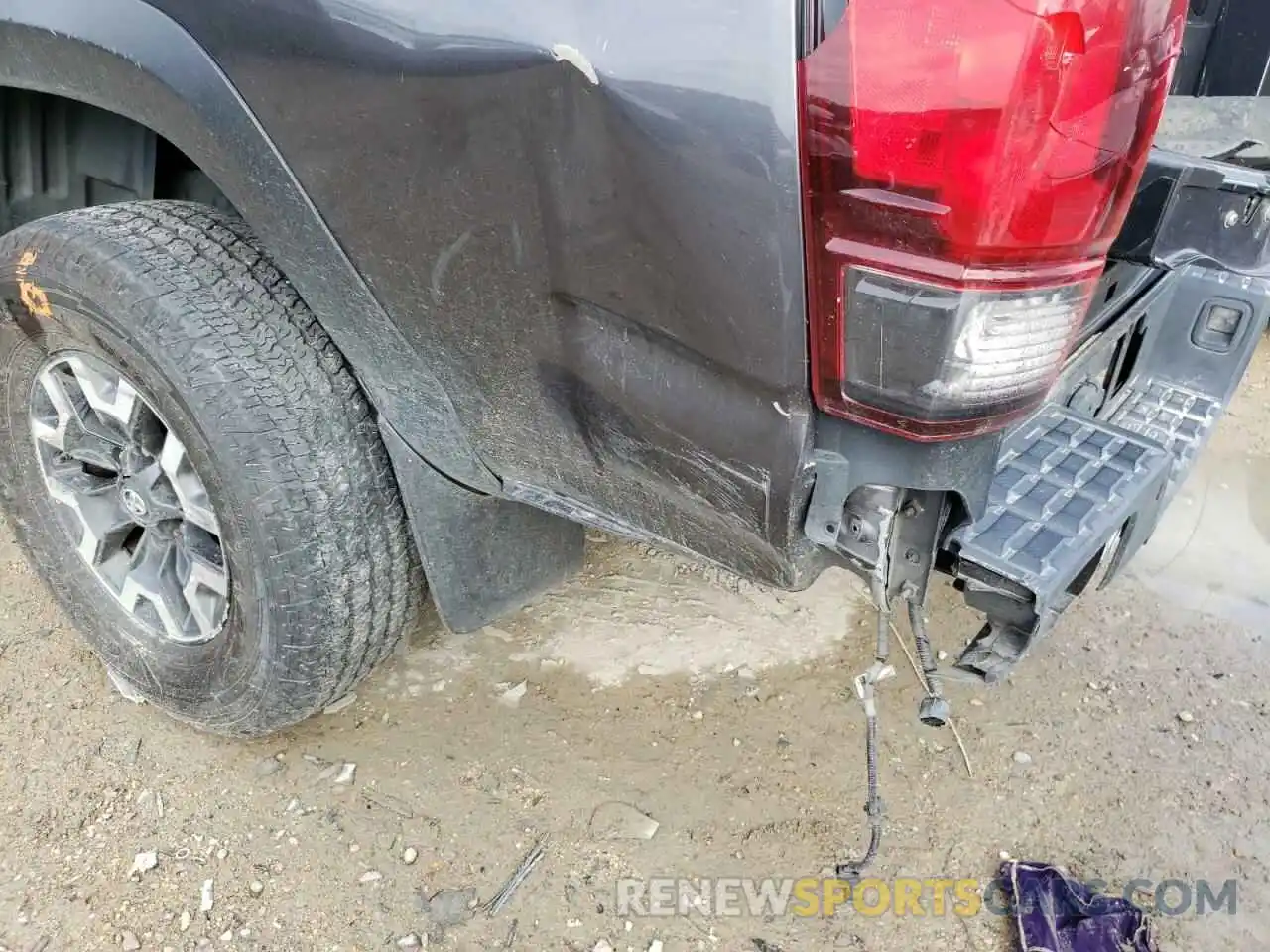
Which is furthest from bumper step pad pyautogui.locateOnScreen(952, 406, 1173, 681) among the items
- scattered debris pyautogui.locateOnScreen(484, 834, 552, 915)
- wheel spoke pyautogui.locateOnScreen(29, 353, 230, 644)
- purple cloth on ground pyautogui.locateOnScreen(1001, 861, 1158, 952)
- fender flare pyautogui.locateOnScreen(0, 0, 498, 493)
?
wheel spoke pyautogui.locateOnScreen(29, 353, 230, 644)

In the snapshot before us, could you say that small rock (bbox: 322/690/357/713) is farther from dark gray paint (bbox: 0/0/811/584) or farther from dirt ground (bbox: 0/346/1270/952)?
dark gray paint (bbox: 0/0/811/584)

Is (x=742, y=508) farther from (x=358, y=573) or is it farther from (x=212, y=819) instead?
(x=212, y=819)

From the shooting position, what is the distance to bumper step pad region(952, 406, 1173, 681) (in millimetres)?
1476

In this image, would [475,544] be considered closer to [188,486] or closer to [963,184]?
[188,486]

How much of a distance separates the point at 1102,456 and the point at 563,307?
1.12 meters

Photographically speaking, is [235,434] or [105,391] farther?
[105,391]

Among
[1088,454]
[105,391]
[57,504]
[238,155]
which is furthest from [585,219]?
[57,504]

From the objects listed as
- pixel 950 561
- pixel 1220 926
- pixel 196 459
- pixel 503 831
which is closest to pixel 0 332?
pixel 196 459

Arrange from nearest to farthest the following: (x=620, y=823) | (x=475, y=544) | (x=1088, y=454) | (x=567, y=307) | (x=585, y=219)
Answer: (x=585, y=219) → (x=567, y=307) → (x=1088, y=454) → (x=475, y=544) → (x=620, y=823)

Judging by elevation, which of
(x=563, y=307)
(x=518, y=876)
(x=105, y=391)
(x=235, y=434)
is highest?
(x=563, y=307)

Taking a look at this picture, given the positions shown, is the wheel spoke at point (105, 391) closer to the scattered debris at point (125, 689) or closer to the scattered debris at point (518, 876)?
the scattered debris at point (125, 689)

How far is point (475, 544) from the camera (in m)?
1.98

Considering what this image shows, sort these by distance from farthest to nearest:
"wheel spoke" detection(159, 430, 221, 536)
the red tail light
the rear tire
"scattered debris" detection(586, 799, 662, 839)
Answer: "scattered debris" detection(586, 799, 662, 839), "wheel spoke" detection(159, 430, 221, 536), the rear tire, the red tail light

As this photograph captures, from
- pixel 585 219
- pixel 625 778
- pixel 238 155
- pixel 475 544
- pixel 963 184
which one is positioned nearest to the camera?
pixel 963 184
